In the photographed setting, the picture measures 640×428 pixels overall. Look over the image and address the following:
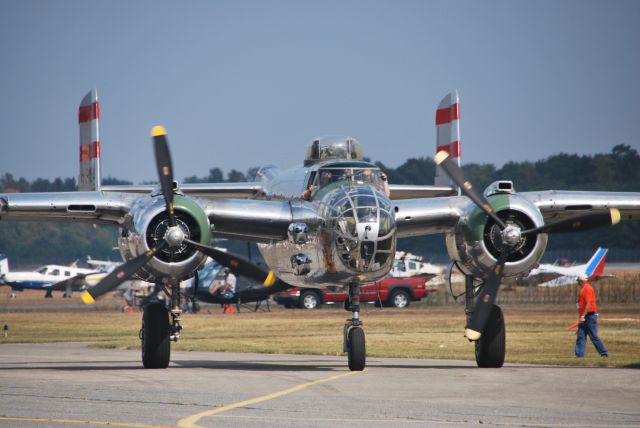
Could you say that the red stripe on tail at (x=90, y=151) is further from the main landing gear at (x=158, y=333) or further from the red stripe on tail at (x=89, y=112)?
the main landing gear at (x=158, y=333)

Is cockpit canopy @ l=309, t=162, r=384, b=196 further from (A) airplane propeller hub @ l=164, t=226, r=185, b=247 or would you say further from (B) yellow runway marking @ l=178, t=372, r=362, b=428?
(B) yellow runway marking @ l=178, t=372, r=362, b=428

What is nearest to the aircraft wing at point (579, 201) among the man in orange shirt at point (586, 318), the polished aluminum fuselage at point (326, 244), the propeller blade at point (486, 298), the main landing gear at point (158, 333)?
the propeller blade at point (486, 298)

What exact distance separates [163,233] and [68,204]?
2.24 m

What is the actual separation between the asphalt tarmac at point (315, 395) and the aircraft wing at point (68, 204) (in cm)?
315

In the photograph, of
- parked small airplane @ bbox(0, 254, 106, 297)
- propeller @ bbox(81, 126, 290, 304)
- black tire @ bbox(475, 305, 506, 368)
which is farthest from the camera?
parked small airplane @ bbox(0, 254, 106, 297)

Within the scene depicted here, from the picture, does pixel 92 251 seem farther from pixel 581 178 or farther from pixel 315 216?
pixel 315 216

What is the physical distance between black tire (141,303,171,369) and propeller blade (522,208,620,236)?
737cm

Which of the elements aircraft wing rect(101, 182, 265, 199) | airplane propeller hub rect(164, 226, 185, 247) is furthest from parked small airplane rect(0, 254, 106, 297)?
airplane propeller hub rect(164, 226, 185, 247)

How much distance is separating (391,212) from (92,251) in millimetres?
127416

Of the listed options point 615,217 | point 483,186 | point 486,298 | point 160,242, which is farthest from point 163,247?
point 483,186

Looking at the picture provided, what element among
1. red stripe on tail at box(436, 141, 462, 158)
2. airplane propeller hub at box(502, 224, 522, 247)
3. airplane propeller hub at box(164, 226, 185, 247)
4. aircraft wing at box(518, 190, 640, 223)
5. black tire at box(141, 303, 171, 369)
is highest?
red stripe on tail at box(436, 141, 462, 158)

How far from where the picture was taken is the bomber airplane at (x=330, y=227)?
18.7 metres

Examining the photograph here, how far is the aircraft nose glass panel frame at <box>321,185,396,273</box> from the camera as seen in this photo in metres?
18.0

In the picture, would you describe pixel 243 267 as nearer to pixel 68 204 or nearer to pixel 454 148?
pixel 68 204
